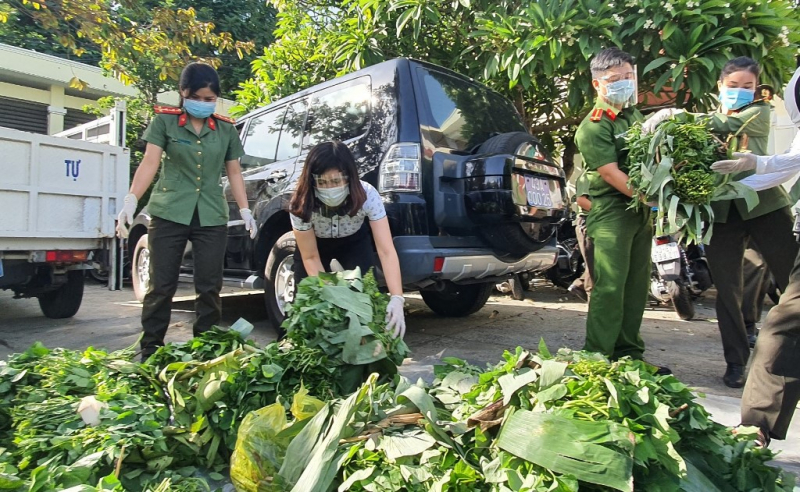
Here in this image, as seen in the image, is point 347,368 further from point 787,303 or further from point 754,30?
point 754,30

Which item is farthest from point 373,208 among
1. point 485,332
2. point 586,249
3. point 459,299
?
point 586,249

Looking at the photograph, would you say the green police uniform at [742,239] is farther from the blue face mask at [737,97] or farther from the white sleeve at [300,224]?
the white sleeve at [300,224]

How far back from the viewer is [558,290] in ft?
25.6

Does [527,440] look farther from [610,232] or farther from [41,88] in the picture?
[41,88]

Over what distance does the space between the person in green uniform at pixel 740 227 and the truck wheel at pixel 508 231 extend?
1.14 meters

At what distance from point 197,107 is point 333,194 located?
1206mm

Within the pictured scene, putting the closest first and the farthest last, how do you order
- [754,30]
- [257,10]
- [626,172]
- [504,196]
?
[626,172]
[504,196]
[754,30]
[257,10]

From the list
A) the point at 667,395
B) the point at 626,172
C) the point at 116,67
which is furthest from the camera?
the point at 116,67

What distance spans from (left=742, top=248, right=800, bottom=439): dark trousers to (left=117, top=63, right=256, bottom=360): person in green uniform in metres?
2.95

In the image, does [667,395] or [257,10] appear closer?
[667,395]

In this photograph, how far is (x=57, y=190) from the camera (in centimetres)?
523

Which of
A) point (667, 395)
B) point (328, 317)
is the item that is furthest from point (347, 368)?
point (667, 395)

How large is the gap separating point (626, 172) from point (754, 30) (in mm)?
2784

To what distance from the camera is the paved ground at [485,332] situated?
357cm
